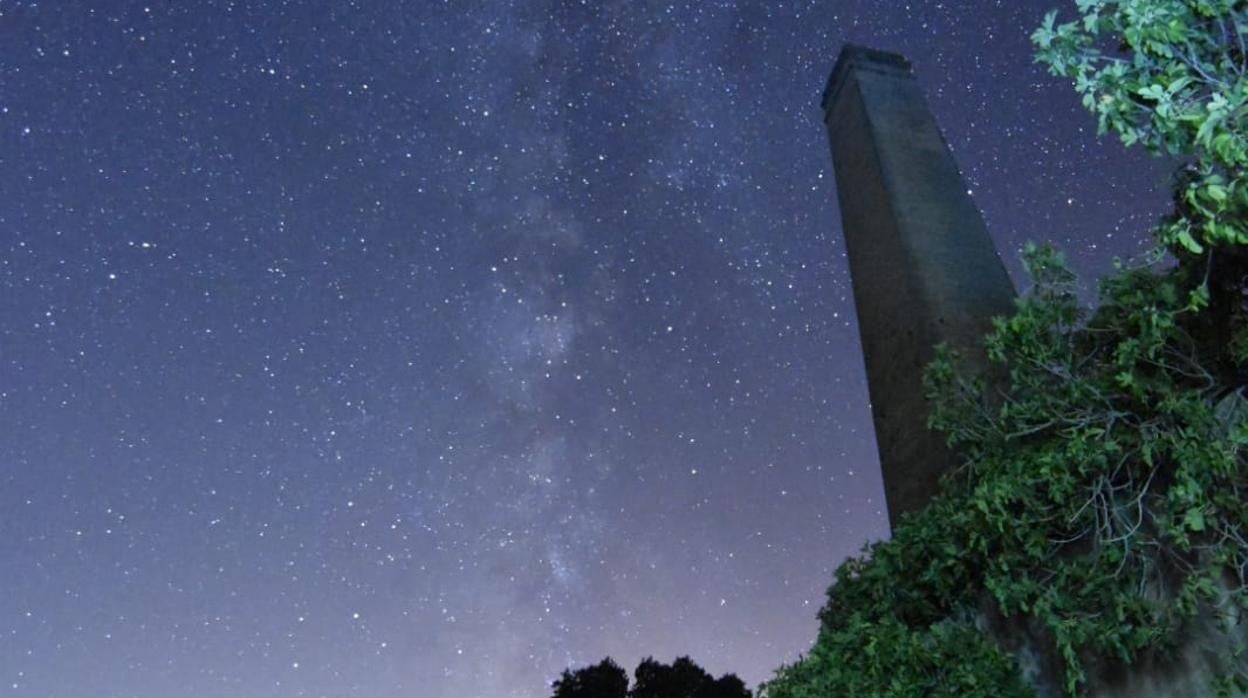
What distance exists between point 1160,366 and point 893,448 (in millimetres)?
4438

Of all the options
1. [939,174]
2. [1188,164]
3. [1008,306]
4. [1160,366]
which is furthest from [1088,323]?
[939,174]

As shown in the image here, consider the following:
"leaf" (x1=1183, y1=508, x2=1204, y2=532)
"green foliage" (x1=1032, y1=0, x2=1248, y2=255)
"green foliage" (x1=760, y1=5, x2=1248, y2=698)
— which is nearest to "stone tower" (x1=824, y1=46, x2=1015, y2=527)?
"green foliage" (x1=760, y1=5, x2=1248, y2=698)

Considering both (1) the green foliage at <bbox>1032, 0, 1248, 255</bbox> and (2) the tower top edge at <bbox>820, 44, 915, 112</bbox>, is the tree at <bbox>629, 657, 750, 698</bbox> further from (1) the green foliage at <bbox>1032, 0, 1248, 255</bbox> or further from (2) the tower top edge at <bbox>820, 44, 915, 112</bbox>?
(1) the green foliage at <bbox>1032, 0, 1248, 255</bbox>

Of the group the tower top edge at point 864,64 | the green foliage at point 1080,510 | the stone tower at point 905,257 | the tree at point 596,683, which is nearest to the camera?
the green foliage at point 1080,510

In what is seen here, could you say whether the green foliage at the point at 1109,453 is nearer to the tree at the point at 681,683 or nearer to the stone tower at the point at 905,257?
the stone tower at the point at 905,257

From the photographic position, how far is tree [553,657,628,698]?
21422 mm

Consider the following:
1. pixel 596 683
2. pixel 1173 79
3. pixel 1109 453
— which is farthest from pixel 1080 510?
pixel 596 683

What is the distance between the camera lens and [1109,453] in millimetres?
5680

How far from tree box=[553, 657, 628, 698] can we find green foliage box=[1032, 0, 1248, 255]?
1909 centimetres

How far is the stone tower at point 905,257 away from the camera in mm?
9664

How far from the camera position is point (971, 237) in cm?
1044

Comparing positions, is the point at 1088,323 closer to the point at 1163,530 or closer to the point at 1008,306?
the point at 1163,530

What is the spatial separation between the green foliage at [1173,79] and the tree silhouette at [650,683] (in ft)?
62.9

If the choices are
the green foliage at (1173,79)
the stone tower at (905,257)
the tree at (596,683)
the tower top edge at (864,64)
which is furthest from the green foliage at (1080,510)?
the tree at (596,683)
